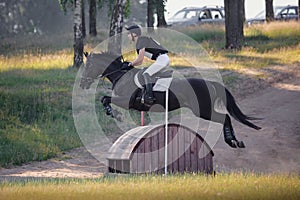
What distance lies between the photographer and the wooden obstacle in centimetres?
1443

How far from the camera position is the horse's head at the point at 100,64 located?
16.5 meters

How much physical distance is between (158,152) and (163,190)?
4373 millimetres

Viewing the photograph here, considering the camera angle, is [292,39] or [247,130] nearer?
[247,130]

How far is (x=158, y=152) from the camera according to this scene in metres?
14.8

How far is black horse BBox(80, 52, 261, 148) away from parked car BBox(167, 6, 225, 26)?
1289 inches

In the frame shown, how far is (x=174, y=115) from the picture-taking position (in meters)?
22.9

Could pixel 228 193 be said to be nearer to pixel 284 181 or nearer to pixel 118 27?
pixel 284 181

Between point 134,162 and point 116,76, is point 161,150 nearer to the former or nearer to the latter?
point 134,162

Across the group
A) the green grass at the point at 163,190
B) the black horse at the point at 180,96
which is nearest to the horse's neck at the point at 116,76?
the black horse at the point at 180,96

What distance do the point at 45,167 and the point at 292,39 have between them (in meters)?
22.9

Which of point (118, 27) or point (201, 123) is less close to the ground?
point (118, 27)

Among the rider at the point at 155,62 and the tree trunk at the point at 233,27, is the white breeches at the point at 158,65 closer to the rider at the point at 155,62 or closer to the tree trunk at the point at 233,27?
the rider at the point at 155,62

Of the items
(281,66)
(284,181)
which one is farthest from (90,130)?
(281,66)

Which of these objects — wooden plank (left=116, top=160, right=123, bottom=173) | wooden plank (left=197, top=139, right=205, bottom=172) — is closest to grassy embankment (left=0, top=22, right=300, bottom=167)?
wooden plank (left=116, top=160, right=123, bottom=173)
